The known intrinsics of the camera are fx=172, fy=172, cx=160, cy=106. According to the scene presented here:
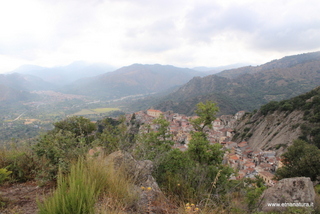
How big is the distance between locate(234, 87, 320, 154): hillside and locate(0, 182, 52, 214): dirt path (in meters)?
31.2

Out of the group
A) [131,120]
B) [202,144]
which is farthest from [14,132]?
[202,144]

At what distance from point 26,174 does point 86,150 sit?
140 cm

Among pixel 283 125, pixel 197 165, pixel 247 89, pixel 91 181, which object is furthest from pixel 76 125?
pixel 247 89

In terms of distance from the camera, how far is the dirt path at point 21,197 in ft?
7.31

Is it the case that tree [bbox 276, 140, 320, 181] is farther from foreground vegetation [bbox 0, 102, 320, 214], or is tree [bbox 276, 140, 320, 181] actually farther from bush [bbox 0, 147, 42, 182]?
bush [bbox 0, 147, 42, 182]

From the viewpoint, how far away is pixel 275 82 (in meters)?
115

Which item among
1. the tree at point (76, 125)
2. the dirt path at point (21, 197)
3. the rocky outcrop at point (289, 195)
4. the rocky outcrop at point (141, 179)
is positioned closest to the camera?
the dirt path at point (21, 197)

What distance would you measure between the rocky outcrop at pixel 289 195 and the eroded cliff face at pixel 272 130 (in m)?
27.0

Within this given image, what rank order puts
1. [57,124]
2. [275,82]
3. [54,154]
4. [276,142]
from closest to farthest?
[54,154] < [57,124] < [276,142] < [275,82]

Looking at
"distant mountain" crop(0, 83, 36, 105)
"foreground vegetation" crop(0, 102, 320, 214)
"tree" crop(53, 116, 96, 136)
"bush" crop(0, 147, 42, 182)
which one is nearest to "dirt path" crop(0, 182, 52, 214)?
"foreground vegetation" crop(0, 102, 320, 214)

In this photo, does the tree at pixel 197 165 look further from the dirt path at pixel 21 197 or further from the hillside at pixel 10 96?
the hillside at pixel 10 96

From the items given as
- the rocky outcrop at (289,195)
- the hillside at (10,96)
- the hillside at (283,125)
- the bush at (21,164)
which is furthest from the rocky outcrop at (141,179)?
the hillside at (10,96)

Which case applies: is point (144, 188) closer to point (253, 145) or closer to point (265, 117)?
point (253, 145)

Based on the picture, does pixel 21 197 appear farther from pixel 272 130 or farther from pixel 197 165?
pixel 272 130
